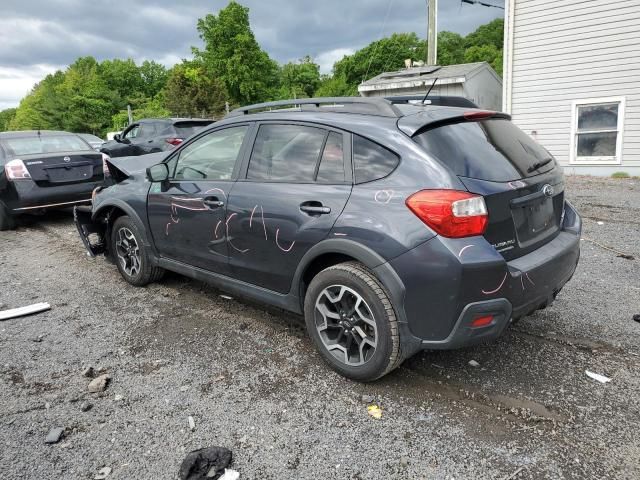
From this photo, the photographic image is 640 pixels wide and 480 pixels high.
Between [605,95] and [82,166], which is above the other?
[605,95]

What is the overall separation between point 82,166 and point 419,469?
290 inches

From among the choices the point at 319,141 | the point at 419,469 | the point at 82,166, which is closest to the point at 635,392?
the point at 419,469

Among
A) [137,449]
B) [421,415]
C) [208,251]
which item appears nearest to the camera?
[137,449]

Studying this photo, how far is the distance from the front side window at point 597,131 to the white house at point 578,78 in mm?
21

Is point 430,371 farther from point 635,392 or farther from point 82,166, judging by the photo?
point 82,166

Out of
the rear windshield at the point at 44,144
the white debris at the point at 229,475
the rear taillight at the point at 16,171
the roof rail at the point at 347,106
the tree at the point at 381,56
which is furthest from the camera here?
the tree at the point at 381,56

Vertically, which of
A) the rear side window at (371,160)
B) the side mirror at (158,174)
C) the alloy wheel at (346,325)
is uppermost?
the rear side window at (371,160)

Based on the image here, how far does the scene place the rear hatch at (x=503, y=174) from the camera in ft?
8.65

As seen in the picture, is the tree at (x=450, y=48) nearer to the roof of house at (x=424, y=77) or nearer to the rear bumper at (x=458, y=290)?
the roof of house at (x=424, y=77)

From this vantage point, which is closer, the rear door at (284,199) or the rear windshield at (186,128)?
the rear door at (284,199)

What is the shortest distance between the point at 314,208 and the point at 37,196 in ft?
19.9

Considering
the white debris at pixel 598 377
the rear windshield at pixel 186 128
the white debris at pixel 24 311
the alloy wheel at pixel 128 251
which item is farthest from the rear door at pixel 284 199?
the rear windshield at pixel 186 128

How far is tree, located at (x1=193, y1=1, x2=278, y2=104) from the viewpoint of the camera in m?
54.7

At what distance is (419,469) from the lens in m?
Answer: 2.25
